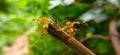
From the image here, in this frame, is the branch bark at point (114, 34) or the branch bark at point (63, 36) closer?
the branch bark at point (63, 36)

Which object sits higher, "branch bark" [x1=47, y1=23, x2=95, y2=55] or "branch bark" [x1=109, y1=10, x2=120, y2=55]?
"branch bark" [x1=109, y1=10, x2=120, y2=55]

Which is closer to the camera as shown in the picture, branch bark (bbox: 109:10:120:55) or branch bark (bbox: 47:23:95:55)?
branch bark (bbox: 47:23:95:55)

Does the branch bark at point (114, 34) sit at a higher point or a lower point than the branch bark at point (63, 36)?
higher

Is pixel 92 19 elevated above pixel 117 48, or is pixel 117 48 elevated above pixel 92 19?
pixel 92 19

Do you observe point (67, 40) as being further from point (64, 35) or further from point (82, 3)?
point (82, 3)

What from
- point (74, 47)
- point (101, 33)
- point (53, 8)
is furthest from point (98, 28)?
point (74, 47)

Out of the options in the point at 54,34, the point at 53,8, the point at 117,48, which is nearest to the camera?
the point at 54,34

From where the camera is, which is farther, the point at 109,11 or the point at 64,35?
the point at 109,11

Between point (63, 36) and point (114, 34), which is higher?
point (114, 34)

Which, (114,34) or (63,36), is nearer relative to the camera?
(63,36)

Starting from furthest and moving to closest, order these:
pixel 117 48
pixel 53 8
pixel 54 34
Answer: pixel 117 48, pixel 53 8, pixel 54 34

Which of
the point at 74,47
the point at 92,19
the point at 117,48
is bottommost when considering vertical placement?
the point at 74,47
